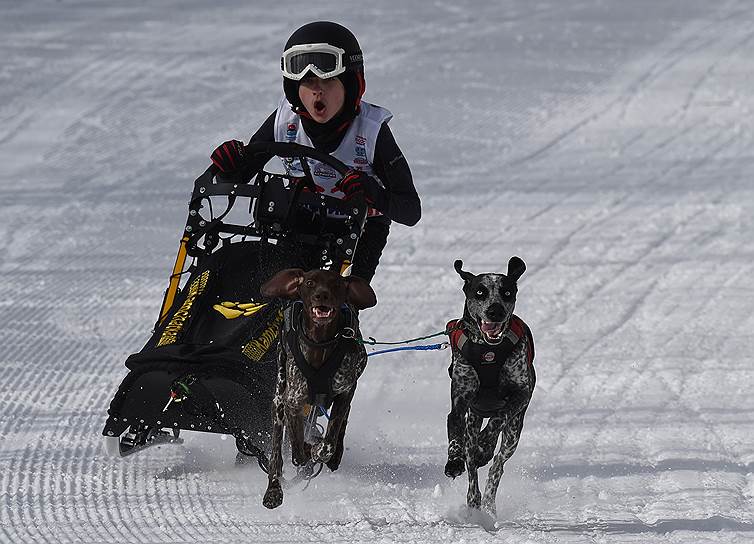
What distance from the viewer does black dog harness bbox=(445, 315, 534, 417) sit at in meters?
4.57

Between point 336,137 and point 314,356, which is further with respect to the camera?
point 336,137

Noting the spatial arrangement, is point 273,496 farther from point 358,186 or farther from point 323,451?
point 358,186

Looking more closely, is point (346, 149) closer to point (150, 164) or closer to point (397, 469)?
point (397, 469)

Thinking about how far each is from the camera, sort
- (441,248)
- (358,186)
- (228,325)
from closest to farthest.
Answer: (358,186) < (228,325) < (441,248)

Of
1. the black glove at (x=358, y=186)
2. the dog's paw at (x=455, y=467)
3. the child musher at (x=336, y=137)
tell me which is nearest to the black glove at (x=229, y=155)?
the child musher at (x=336, y=137)

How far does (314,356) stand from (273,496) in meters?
0.56

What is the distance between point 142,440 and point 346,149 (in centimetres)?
150

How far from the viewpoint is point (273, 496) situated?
4.74m

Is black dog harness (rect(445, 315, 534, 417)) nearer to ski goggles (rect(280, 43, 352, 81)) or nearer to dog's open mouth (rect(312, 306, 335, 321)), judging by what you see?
dog's open mouth (rect(312, 306, 335, 321))

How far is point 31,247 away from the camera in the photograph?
9.10 m

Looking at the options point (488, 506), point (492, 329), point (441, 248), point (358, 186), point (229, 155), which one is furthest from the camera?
point (441, 248)

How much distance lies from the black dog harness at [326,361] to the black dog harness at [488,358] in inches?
15.6

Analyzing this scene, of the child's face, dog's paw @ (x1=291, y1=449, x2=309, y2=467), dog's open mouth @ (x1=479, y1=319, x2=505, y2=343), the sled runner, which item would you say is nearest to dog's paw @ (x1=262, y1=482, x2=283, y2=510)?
dog's paw @ (x1=291, y1=449, x2=309, y2=467)

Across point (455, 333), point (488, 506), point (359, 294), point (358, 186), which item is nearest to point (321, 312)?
point (359, 294)
